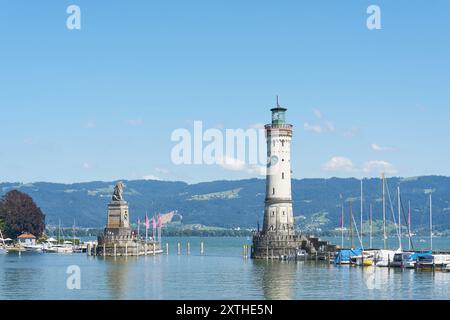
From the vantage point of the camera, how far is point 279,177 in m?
124

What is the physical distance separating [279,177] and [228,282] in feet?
116

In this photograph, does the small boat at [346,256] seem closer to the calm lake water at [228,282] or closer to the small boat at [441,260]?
the calm lake water at [228,282]

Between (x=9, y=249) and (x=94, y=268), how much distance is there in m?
71.8

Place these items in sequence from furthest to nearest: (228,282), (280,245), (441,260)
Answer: (280,245) → (441,260) → (228,282)

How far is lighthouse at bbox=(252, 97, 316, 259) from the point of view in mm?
123625

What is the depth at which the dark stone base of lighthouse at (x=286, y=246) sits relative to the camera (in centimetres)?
12569

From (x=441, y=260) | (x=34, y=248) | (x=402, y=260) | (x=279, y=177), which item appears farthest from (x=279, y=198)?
(x=34, y=248)

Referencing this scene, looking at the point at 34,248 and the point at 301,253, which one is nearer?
Result: the point at 301,253

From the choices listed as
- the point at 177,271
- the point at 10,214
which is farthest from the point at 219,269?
the point at 10,214

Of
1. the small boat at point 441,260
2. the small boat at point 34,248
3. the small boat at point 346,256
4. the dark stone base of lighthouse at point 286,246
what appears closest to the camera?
the small boat at point 441,260

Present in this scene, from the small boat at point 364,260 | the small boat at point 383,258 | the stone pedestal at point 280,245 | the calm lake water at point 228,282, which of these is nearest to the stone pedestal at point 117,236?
the calm lake water at point 228,282

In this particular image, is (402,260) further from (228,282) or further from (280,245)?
(228,282)

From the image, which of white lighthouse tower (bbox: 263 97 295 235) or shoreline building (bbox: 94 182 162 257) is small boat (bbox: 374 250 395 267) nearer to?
white lighthouse tower (bbox: 263 97 295 235)

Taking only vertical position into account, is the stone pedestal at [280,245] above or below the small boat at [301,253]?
above
